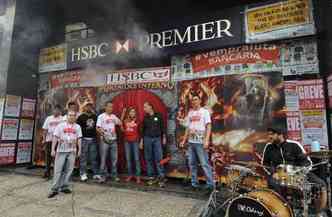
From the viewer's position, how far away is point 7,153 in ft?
21.4

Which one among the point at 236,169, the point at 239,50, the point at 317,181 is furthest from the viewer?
the point at 239,50

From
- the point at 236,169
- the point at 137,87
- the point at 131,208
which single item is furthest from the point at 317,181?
the point at 137,87

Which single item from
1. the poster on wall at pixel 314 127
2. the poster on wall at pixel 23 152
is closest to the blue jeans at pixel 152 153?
the poster on wall at pixel 314 127

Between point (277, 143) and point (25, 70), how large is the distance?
6.95 metres

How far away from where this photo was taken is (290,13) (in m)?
4.63

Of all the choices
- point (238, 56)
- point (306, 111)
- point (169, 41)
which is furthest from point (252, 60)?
point (169, 41)

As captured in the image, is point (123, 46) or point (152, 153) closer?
point (152, 153)

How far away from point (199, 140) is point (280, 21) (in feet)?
9.38

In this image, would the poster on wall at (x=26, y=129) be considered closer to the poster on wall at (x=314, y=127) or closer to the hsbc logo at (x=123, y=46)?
the hsbc logo at (x=123, y=46)

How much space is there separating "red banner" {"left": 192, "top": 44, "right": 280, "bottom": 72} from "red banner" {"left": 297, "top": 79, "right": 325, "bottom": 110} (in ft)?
2.24

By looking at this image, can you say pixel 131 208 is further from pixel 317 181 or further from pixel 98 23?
pixel 98 23

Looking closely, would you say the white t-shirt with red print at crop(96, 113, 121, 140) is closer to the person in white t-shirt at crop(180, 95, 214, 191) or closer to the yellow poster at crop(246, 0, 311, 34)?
the person in white t-shirt at crop(180, 95, 214, 191)

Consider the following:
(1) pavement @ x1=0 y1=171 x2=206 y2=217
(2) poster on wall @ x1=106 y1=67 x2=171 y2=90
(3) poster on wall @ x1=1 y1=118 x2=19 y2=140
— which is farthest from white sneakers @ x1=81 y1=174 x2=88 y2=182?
(3) poster on wall @ x1=1 y1=118 x2=19 y2=140

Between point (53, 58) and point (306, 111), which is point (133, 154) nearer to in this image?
point (306, 111)
